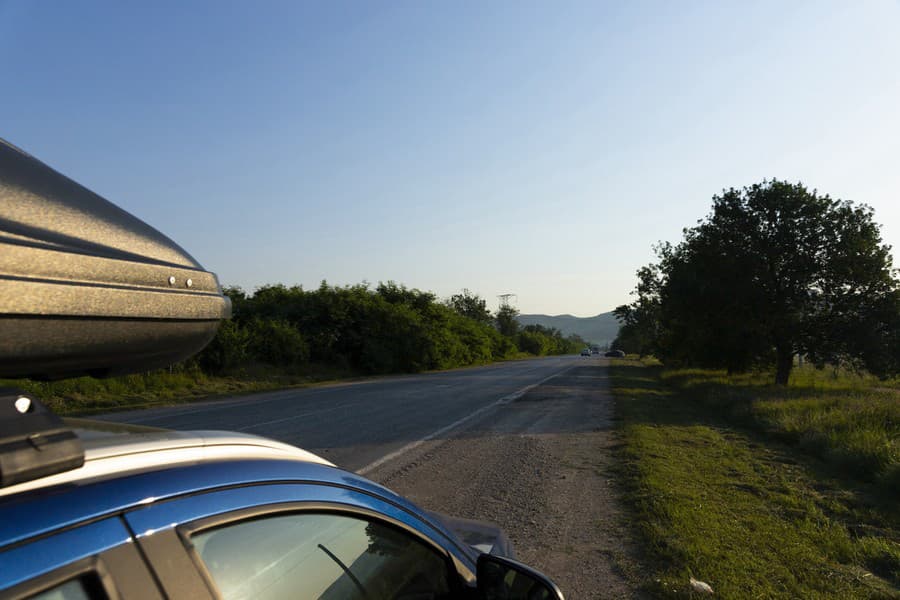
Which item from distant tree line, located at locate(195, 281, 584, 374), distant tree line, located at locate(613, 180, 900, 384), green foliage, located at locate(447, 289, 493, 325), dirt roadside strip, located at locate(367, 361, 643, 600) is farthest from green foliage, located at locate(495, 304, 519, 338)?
dirt roadside strip, located at locate(367, 361, 643, 600)

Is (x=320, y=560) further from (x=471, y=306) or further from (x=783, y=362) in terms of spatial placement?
(x=471, y=306)

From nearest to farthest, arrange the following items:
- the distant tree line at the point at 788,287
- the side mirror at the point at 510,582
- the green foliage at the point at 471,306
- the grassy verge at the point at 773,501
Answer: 1. the side mirror at the point at 510,582
2. the grassy verge at the point at 773,501
3. the distant tree line at the point at 788,287
4. the green foliage at the point at 471,306

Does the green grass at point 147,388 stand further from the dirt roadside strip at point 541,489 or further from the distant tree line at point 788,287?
the distant tree line at point 788,287

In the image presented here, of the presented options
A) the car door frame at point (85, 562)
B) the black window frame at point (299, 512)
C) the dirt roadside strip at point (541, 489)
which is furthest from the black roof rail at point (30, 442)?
the dirt roadside strip at point (541, 489)

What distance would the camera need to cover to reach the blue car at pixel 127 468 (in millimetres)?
942

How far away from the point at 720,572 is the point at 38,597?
181 inches

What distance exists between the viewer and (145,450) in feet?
4.07

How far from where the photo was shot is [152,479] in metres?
1.13

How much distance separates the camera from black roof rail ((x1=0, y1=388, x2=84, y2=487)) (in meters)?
0.93

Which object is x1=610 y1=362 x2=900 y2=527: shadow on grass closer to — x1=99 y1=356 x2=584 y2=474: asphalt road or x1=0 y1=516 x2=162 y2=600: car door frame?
x1=99 y1=356 x2=584 y2=474: asphalt road

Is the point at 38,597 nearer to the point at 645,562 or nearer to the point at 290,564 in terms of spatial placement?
the point at 290,564

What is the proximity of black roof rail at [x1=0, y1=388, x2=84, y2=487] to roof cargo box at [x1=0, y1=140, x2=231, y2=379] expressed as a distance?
7 centimetres

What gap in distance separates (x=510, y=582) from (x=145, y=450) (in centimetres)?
116

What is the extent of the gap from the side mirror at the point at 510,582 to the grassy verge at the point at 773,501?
278 cm
